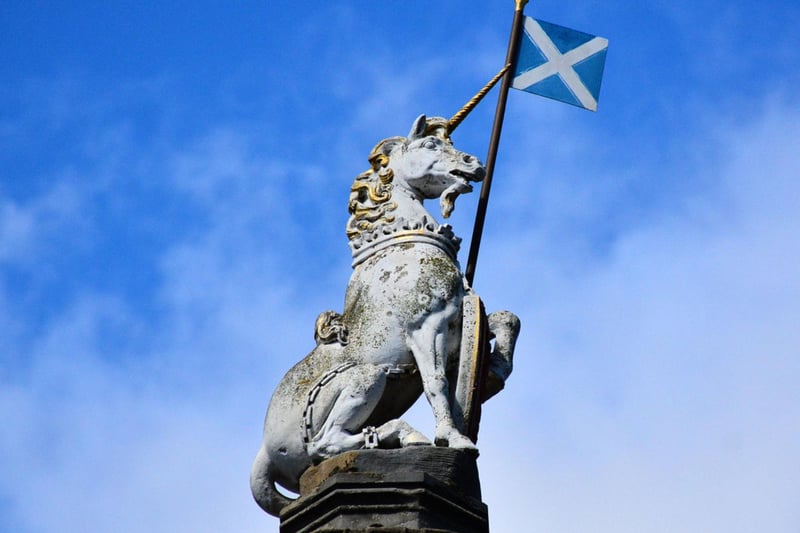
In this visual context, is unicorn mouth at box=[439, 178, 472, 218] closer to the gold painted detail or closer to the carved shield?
the gold painted detail

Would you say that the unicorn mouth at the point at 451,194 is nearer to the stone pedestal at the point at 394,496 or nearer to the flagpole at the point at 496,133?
the flagpole at the point at 496,133

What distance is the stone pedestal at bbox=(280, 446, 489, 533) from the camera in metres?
13.1

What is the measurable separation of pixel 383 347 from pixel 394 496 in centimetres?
143

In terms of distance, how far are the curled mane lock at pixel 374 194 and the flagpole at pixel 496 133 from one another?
2.84 ft

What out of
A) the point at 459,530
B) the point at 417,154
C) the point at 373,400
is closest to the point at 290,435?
the point at 373,400

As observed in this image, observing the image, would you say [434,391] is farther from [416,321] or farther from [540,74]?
[540,74]

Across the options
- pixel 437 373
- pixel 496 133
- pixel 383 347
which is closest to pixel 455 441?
pixel 437 373

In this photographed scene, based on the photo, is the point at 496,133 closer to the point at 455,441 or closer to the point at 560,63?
the point at 560,63

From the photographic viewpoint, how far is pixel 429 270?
47.4ft

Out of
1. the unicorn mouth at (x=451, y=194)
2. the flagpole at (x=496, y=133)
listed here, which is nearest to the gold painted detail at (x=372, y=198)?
the unicorn mouth at (x=451, y=194)

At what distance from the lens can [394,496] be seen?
1319 cm

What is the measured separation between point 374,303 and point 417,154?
1.50 m

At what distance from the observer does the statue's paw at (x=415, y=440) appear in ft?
44.8

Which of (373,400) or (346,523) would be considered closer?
(346,523)
